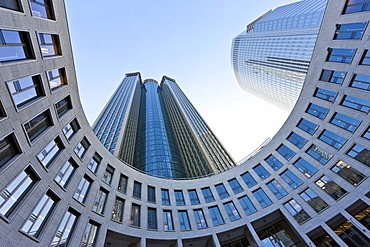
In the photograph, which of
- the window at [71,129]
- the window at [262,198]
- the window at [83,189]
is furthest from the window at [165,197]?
the window at [71,129]

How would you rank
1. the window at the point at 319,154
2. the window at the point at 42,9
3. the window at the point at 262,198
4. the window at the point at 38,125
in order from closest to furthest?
1. the window at the point at 42,9
2. the window at the point at 38,125
3. the window at the point at 319,154
4. the window at the point at 262,198

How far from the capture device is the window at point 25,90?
15.7m

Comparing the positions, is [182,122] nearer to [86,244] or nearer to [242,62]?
[242,62]

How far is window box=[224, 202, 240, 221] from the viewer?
3093cm

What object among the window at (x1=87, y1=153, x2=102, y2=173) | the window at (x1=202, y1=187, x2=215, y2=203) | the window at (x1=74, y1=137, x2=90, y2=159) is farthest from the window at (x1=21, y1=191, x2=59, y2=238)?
the window at (x1=202, y1=187, x2=215, y2=203)

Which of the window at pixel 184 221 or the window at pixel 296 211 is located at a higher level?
the window at pixel 184 221

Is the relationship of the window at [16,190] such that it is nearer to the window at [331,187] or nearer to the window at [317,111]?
the window at [331,187]

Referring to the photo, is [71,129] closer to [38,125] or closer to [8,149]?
[38,125]

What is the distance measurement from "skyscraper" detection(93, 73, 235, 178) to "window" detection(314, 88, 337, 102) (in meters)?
45.8

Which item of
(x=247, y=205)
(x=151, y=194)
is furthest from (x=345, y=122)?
(x=151, y=194)

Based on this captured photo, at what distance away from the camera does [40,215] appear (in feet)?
58.0

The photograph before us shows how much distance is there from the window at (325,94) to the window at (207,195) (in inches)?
897

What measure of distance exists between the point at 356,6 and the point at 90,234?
1538 inches

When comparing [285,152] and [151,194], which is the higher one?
[151,194]
